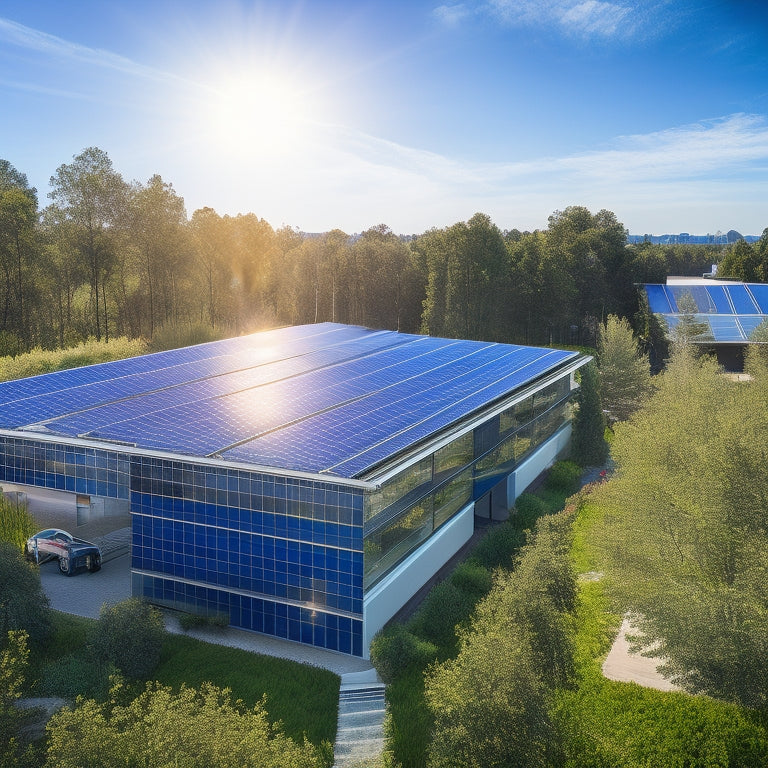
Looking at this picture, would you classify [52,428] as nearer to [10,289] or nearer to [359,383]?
[359,383]

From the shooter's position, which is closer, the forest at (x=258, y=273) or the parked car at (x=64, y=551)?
the parked car at (x=64, y=551)

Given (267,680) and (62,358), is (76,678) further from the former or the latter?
(62,358)

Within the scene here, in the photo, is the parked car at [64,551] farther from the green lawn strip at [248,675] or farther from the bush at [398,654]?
the bush at [398,654]

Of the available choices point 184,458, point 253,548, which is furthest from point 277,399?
point 253,548

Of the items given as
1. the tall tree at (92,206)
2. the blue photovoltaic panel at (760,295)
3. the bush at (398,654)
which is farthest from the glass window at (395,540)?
the blue photovoltaic panel at (760,295)

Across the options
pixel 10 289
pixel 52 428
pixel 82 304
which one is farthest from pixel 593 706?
pixel 82 304

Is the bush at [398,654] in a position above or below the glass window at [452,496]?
below
